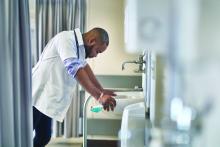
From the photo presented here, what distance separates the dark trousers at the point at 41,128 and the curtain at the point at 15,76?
0.56m

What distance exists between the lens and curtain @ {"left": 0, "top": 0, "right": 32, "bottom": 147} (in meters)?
1.13

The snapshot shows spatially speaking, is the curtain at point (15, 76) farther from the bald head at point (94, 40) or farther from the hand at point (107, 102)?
the bald head at point (94, 40)

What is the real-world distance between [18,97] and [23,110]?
3.8 inches

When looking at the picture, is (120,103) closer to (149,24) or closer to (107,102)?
(107,102)

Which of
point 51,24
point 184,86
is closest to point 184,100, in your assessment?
point 184,86

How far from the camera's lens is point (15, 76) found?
3.95 feet

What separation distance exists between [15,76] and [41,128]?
32.9 inches

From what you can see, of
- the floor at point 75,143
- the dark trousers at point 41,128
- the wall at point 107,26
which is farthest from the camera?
the wall at point 107,26

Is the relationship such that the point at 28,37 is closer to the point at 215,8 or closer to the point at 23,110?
the point at 23,110

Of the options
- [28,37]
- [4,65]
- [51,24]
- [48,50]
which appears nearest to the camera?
[4,65]

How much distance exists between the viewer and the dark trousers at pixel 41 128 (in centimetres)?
189

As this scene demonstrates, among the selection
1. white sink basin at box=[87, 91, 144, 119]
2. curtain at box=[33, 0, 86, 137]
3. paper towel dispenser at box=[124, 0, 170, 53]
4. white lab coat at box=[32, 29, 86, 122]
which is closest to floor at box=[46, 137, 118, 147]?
white sink basin at box=[87, 91, 144, 119]

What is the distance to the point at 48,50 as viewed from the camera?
1771 mm

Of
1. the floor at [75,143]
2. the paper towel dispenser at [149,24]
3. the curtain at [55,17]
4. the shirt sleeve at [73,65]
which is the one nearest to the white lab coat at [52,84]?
the shirt sleeve at [73,65]
